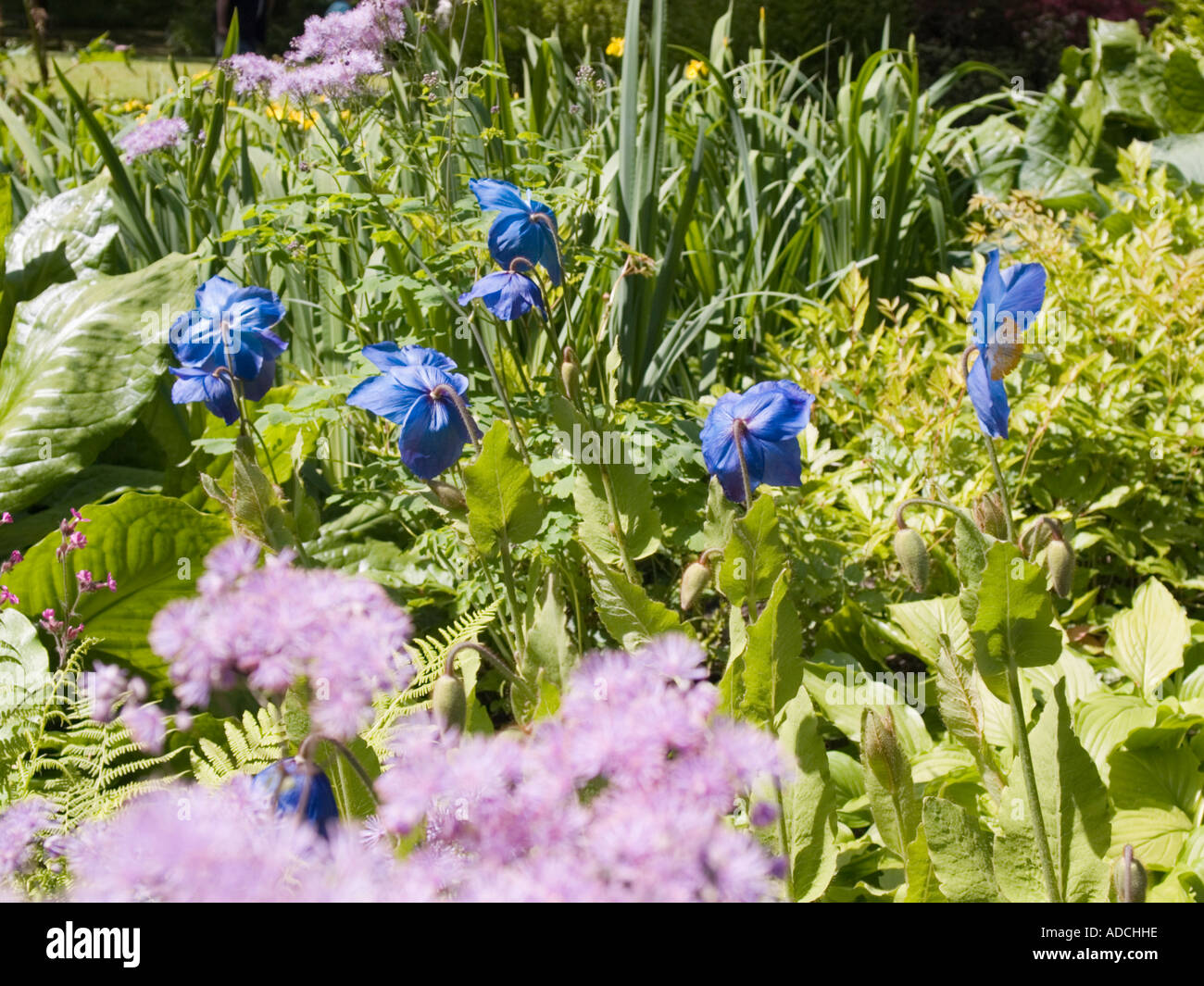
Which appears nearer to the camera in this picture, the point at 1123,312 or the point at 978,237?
the point at 1123,312

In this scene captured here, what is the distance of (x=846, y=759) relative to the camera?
5.55 ft

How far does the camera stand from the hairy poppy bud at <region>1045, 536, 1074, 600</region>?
1161 mm

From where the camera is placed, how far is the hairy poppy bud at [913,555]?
1161mm

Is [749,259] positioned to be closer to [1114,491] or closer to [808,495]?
[808,495]

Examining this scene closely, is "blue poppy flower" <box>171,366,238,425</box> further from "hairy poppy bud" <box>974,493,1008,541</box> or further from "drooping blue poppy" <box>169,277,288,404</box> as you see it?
"hairy poppy bud" <box>974,493,1008,541</box>

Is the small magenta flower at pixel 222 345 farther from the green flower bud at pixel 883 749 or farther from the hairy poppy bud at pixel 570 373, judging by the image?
the green flower bud at pixel 883 749

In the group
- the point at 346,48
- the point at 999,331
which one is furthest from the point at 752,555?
the point at 346,48

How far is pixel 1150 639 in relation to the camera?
5.86 feet

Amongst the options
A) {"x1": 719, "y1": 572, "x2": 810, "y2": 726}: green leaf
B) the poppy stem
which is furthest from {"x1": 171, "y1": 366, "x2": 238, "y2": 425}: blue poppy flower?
{"x1": 719, "y1": 572, "x2": 810, "y2": 726}: green leaf

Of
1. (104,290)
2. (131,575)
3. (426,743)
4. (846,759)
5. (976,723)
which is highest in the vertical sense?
(426,743)

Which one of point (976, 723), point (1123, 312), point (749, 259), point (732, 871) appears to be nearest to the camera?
point (732, 871)

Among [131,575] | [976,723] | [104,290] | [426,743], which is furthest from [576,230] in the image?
[426,743]

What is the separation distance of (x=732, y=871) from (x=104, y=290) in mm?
2215

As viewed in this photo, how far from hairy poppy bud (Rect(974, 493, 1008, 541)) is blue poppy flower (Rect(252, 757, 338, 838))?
2.27ft
